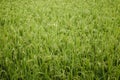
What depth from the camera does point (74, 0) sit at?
5.38 metres

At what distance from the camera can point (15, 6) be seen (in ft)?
15.8

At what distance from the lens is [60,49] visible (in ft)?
8.52

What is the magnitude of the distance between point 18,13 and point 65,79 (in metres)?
2.69

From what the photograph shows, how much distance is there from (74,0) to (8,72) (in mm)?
3806

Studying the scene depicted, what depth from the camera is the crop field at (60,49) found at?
2084 mm

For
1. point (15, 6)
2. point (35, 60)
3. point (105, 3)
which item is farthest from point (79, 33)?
point (15, 6)

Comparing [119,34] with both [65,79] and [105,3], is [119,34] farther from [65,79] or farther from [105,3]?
[105,3]

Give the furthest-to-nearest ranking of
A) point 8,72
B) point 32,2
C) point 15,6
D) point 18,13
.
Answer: point 32,2 < point 15,6 < point 18,13 < point 8,72

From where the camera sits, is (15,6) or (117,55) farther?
(15,6)

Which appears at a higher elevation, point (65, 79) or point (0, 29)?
point (0, 29)

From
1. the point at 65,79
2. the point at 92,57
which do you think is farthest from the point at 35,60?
the point at 92,57

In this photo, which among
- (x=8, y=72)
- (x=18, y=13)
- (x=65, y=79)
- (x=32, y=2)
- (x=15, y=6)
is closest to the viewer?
(x=65, y=79)

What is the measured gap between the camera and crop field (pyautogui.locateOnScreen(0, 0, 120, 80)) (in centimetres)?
208

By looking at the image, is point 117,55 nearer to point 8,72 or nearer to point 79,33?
point 79,33
